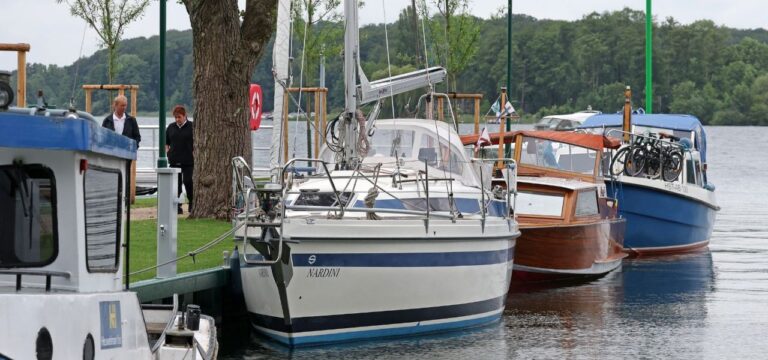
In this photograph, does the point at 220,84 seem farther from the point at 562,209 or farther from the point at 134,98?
the point at 562,209

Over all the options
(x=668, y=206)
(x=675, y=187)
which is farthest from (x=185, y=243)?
(x=675, y=187)

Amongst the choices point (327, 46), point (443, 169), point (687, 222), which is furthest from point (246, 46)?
point (327, 46)

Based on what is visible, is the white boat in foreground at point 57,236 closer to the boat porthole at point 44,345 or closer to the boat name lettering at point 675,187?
the boat porthole at point 44,345

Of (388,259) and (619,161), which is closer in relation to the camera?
(388,259)

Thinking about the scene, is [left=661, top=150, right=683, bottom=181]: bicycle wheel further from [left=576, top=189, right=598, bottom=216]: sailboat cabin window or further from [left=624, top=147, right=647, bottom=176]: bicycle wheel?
[left=576, top=189, right=598, bottom=216]: sailboat cabin window

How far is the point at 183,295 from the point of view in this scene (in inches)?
696

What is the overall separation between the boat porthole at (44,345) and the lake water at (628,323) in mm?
8322

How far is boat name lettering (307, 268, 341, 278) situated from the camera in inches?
665

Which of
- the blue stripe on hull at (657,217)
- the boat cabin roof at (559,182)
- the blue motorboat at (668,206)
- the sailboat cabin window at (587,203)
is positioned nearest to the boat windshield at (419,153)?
the boat cabin roof at (559,182)

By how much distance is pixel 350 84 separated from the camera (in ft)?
66.9

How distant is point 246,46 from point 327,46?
1916 centimetres

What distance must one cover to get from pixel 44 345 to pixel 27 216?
0.82 metres

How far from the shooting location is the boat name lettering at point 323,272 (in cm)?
1689

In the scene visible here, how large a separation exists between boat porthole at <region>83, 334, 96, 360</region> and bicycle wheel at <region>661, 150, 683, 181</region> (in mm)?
22930
